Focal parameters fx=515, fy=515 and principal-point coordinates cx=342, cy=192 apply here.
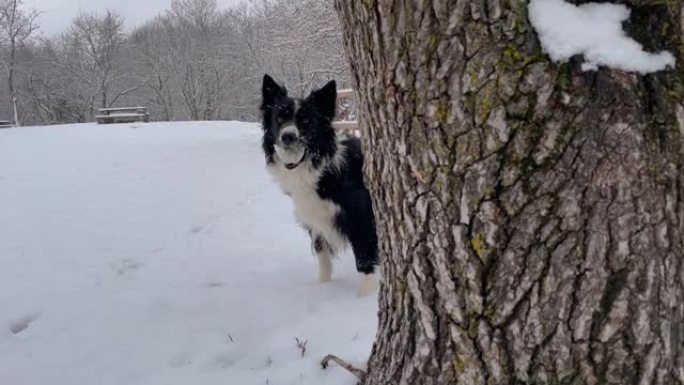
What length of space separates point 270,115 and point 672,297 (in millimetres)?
3263

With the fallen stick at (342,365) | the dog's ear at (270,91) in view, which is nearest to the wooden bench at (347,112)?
the dog's ear at (270,91)

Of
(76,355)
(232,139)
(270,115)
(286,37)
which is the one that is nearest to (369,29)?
(76,355)

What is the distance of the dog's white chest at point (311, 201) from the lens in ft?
13.0

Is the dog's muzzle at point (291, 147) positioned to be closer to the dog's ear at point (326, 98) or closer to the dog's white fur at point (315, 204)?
the dog's white fur at point (315, 204)

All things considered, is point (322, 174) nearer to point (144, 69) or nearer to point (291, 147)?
point (291, 147)

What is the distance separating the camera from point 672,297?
1.29 metres

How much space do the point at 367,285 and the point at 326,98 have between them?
57.9 inches

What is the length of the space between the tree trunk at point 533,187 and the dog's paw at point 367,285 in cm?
232

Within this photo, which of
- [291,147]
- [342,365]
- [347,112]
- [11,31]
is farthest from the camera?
[11,31]

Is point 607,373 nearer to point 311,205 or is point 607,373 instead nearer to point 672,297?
point 672,297

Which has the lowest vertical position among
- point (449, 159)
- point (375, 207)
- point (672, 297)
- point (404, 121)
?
point (672, 297)

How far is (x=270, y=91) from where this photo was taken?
412 centimetres

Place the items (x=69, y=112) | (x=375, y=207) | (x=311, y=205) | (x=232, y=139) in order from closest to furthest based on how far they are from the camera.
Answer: (x=375, y=207) → (x=311, y=205) → (x=232, y=139) → (x=69, y=112)

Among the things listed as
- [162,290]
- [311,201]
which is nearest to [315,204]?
[311,201]
